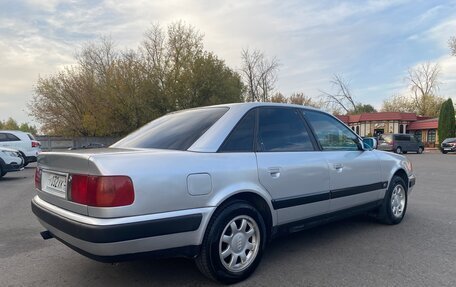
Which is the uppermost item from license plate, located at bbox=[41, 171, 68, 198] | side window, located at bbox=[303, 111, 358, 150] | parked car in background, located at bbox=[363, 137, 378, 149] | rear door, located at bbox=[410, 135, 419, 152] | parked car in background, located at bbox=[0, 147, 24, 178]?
side window, located at bbox=[303, 111, 358, 150]

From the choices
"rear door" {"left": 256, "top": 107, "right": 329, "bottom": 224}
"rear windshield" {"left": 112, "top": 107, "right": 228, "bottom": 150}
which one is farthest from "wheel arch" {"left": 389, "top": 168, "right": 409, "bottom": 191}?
"rear windshield" {"left": 112, "top": 107, "right": 228, "bottom": 150}

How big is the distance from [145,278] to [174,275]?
28cm

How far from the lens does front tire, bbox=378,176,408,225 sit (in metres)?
5.13

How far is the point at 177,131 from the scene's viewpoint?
359 centimetres

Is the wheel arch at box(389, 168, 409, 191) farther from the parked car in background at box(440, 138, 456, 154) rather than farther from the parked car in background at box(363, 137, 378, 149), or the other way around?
the parked car in background at box(440, 138, 456, 154)

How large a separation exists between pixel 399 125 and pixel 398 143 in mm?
21171

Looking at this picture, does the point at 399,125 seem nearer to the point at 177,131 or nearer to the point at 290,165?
the point at 290,165

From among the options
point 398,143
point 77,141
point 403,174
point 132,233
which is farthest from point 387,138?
point 132,233

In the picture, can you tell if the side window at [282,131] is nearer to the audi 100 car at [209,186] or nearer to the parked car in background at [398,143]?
the audi 100 car at [209,186]

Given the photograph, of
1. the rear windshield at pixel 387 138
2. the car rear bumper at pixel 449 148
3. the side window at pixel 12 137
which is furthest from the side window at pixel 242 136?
the car rear bumper at pixel 449 148

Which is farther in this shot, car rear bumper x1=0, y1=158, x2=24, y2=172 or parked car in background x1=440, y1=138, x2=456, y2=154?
parked car in background x1=440, y1=138, x2=456, y2=154

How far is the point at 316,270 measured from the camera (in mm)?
3518

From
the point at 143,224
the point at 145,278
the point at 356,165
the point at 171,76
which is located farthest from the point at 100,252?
the point at 171,76

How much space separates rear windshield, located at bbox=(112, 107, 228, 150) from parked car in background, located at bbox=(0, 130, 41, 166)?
43.9 ft
